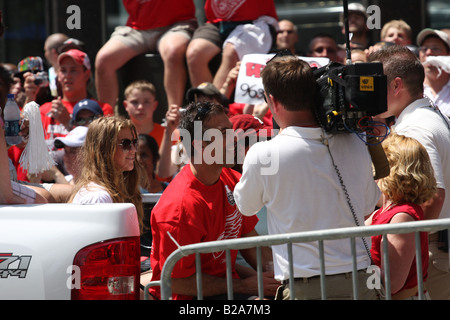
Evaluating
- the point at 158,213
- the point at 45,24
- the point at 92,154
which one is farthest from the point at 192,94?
the point at 45,24

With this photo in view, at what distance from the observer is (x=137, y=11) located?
24.3ft

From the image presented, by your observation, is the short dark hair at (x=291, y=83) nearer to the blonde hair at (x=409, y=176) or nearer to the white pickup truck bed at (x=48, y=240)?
the blonde hair at (x=409, y=176)

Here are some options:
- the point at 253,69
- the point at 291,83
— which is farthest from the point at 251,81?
the point at 291,83

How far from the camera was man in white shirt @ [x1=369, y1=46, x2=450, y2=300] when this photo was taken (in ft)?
12.6

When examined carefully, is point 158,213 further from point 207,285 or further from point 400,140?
point 400,140

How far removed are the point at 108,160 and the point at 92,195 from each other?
0.30 meters

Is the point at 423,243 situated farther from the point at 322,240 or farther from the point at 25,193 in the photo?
the point at 25,193

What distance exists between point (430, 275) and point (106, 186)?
202 cm

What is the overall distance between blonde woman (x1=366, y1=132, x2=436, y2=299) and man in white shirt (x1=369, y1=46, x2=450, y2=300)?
0.90ft

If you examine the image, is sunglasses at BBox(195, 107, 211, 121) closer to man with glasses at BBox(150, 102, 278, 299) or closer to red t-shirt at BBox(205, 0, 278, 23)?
man with glasses at BBox(150, 102, 278, 299)

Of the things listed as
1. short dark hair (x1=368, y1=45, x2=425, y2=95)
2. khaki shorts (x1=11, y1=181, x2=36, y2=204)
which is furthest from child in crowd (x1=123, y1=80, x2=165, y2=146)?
khaki shorts (x1=11, y1=181, x2=36, y2=204)

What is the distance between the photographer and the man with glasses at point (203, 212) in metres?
3.62

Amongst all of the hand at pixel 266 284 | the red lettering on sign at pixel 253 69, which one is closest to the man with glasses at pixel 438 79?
the red lettering on sign at pixel 253 69

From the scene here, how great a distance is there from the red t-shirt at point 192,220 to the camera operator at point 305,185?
0.53 meters
